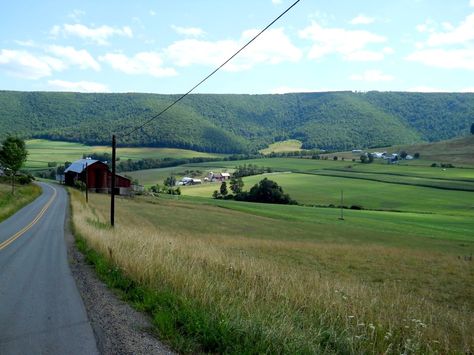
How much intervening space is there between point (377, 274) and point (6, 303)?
1777 centimetres

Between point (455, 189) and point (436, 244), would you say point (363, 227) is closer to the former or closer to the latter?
point (436, 244)

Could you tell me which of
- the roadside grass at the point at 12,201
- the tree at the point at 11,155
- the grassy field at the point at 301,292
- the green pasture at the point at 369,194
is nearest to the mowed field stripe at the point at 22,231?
the roadside grass at the point at 12,201

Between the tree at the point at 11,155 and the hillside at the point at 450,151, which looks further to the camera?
the hillside at the point at 450,151

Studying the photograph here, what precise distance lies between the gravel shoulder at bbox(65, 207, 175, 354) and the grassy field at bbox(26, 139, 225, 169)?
135 m

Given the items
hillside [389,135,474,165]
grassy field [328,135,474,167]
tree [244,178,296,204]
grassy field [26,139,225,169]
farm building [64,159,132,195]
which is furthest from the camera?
grassy field [26,139,225,169]

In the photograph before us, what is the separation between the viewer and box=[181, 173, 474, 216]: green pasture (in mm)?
76562

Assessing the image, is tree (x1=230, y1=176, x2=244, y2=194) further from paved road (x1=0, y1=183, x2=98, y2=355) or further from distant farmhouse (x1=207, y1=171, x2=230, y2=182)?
paved road (x1=0, y1=183, x2=98, y2=355)

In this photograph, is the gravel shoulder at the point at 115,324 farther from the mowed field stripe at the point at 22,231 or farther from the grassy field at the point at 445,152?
the grassy field at the point at 445,152

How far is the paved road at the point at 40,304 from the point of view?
7.33 metres

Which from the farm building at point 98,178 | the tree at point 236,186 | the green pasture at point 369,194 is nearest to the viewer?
the green pasture at point 369,194

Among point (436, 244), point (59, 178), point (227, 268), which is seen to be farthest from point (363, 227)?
point (59, 178)

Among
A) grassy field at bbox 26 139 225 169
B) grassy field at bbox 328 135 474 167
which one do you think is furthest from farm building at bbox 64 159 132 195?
grassy field at bbox 328 135 474 167

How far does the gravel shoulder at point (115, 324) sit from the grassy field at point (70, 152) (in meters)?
135

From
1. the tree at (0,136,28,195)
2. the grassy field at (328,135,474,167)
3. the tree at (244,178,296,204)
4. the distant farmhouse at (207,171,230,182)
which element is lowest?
the tree at (244,178,296,204)
